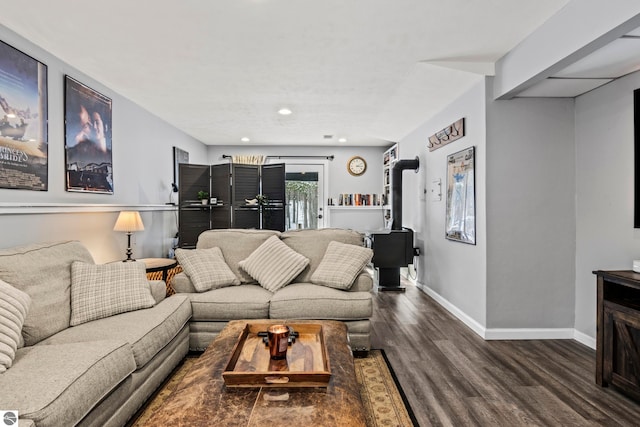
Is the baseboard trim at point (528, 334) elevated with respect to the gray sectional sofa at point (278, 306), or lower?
lower

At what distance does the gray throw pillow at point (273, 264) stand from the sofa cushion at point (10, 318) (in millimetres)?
1602

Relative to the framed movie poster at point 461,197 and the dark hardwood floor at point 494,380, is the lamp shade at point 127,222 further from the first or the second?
the framed movie poster at point 461,197

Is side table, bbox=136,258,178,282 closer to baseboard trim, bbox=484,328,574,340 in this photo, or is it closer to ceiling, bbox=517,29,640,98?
baseboard trim, bbox=484,328,574,340

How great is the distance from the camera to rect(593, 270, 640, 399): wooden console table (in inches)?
84.6

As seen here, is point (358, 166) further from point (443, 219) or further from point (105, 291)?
point (105, 291)

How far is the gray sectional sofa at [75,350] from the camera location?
142cm

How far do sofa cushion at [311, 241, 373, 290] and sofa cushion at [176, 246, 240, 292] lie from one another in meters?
0.76

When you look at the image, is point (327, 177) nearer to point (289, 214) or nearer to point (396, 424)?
point (289, 214)

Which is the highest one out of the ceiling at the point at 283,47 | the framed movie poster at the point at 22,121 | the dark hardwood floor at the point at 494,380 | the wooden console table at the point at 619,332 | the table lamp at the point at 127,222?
the ceiling at the point at 283,47

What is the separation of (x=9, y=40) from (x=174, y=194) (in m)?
3.06

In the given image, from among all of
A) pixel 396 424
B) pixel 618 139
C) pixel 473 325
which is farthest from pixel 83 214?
pixel 618 139

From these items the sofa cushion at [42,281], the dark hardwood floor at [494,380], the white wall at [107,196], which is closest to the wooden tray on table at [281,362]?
the dark hardwood floor at [494,380]

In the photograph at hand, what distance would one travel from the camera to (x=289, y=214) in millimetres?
7469

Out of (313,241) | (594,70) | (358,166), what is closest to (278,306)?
(313,241)
